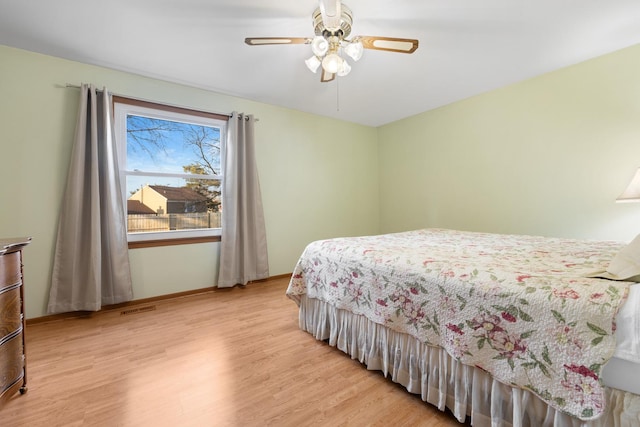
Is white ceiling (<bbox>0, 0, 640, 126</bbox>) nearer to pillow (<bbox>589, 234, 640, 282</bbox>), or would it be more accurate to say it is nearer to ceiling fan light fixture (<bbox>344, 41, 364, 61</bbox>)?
ceiling fan light fixture (<bbox>344, 41, 364, 61</bbox>)

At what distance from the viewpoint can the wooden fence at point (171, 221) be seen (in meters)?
2.81

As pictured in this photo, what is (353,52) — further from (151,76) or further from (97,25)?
(151,76)

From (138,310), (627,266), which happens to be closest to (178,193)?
(138,310)

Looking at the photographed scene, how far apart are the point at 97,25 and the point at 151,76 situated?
0.76 meters

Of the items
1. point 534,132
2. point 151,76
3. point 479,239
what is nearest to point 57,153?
point 151,76

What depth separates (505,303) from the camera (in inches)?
40.2

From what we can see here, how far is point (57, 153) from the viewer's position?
2383 millimetres

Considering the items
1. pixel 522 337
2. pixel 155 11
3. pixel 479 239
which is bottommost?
pixel 522 337

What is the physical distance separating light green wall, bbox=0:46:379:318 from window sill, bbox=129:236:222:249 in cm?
5

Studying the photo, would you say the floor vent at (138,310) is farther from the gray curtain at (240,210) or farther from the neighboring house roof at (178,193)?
the neighboring house roof at (178,193)

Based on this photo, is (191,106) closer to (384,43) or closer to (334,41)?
(334,41)

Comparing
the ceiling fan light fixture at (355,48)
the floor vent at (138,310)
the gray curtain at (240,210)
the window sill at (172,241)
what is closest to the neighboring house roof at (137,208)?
the window sill at (172,241)

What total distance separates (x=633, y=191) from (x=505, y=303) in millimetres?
2039

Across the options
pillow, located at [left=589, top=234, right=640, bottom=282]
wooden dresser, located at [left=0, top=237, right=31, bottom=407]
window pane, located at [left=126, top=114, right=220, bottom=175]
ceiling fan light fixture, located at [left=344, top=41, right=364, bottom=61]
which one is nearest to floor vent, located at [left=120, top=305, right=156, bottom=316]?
wooden dresser, located at [left=0, top=237, right=31, bottom=407]
